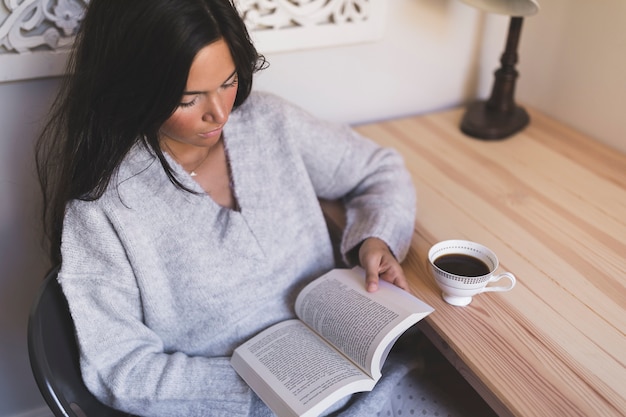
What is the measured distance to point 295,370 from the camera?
34.3 inches

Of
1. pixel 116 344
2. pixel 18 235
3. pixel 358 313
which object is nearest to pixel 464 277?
pixel 358 313

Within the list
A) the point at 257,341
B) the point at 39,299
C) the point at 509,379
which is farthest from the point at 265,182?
the point at 509,379

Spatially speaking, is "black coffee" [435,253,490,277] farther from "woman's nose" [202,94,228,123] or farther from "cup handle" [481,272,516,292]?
"woman's nose" [202,94,228,123]

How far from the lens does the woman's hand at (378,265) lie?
956mm

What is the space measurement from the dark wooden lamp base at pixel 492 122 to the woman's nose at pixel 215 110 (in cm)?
72

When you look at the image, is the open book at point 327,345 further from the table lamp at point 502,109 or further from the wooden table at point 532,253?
the table lamp at point 502,109

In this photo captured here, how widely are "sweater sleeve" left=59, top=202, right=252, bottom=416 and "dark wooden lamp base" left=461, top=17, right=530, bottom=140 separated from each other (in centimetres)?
82

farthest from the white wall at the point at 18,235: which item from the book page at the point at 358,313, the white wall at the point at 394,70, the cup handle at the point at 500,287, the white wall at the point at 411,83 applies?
the cup handle at the point at 500,287

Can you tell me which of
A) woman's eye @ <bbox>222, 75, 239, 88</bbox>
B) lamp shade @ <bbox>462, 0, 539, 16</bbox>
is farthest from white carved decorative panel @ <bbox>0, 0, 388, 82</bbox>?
woman's eye @ <bbox>222, 75, 239, 88</bbox>

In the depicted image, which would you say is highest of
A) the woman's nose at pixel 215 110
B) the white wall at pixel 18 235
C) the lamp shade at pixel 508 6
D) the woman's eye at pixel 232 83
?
the lamp shade at pixel 508 6

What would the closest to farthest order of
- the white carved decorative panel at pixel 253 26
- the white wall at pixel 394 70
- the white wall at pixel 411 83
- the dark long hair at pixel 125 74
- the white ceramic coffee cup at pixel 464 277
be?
the dark long hair at pixel 125 74 < the white ceramic coffee cup at pixel 464 277 < the white carved decorative panel at pixel 253 26 < the white wall at pixel 411 83 < the white wall at pixel 394 70

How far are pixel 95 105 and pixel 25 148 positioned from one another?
0.37 m

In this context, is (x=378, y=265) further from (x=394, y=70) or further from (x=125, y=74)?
(x=394, y=70)

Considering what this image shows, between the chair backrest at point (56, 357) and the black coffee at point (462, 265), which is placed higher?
the black coffee at point (462, 265)
